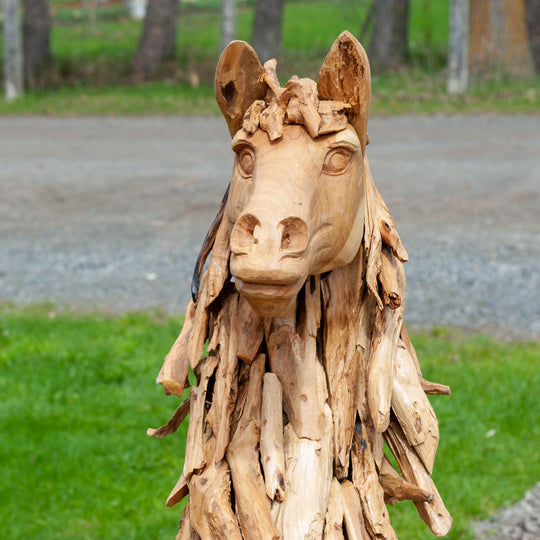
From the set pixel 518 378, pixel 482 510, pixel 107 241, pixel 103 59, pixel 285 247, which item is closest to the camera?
pixel 285 247

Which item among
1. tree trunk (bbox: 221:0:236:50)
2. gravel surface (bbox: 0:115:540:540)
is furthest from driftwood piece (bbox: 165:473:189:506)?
tree trunk (bbox: 221:0:236:50)

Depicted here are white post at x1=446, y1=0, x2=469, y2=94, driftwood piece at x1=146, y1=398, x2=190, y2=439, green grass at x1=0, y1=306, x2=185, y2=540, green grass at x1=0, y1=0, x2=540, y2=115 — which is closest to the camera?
driftwood piece at x1=146, y1=398, x2=190, y2=439

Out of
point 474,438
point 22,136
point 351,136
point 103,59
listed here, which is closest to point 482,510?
point 474,438

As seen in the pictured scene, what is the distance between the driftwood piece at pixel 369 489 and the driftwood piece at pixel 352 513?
0.04 feet

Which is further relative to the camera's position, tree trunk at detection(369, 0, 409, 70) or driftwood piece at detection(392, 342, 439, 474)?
→ tree trunk at detection(369, 0, 409, 70)

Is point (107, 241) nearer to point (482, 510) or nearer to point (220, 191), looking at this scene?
point (220, 191)

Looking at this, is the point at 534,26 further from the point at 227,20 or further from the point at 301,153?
the point at 301,153

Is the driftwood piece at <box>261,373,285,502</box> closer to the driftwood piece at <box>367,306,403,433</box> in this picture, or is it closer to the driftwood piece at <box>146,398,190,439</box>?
the driftwood piece at <box>367,306,403,433</box>

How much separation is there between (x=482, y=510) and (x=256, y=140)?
2.58 metres

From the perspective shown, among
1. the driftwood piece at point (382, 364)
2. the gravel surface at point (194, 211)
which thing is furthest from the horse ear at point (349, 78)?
the gravel surface at point (194, 211)

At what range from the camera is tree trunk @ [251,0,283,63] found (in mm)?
13180

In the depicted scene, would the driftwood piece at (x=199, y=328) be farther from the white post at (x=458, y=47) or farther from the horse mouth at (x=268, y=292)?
the white post at (x=458, y=47)

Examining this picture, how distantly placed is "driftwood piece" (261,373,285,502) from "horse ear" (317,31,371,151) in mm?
496

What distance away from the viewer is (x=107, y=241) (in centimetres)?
706
